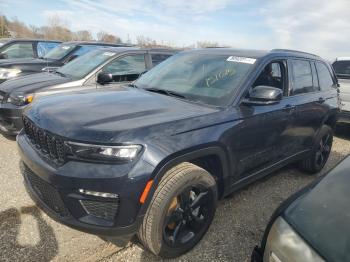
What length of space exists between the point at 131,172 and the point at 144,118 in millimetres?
Result: 510

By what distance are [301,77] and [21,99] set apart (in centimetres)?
394

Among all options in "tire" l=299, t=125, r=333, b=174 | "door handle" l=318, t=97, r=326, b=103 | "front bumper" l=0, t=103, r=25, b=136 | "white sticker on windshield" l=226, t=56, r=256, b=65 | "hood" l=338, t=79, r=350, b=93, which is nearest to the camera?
"white sticker on windshield" l=226, t=56, r=256, b=65

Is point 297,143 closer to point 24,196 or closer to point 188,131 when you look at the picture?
point 188,131

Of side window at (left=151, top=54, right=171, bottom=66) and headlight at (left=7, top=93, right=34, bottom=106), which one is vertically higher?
side window at (left=151, top=54, right=171, bottom=66)

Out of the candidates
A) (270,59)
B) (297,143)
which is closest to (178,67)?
(270,59)

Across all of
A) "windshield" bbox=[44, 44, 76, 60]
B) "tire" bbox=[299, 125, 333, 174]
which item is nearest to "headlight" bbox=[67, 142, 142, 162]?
"tire" bbox=[299, 125, 333, 174]

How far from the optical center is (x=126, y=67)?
228 inches

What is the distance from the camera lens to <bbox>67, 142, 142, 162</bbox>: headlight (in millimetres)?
2183

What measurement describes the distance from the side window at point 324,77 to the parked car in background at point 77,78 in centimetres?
312

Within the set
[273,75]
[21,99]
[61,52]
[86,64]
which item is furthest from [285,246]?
[61,52]

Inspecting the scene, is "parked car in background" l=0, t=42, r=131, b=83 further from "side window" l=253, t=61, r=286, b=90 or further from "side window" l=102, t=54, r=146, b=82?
"side window" l=253, t=61, r=286, b=90

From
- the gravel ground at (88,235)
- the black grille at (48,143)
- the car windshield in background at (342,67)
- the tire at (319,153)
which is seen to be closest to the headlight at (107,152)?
the black grille at (48,143)

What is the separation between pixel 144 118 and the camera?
2.48 m

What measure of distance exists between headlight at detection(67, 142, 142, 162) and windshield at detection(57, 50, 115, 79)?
3443 mm
